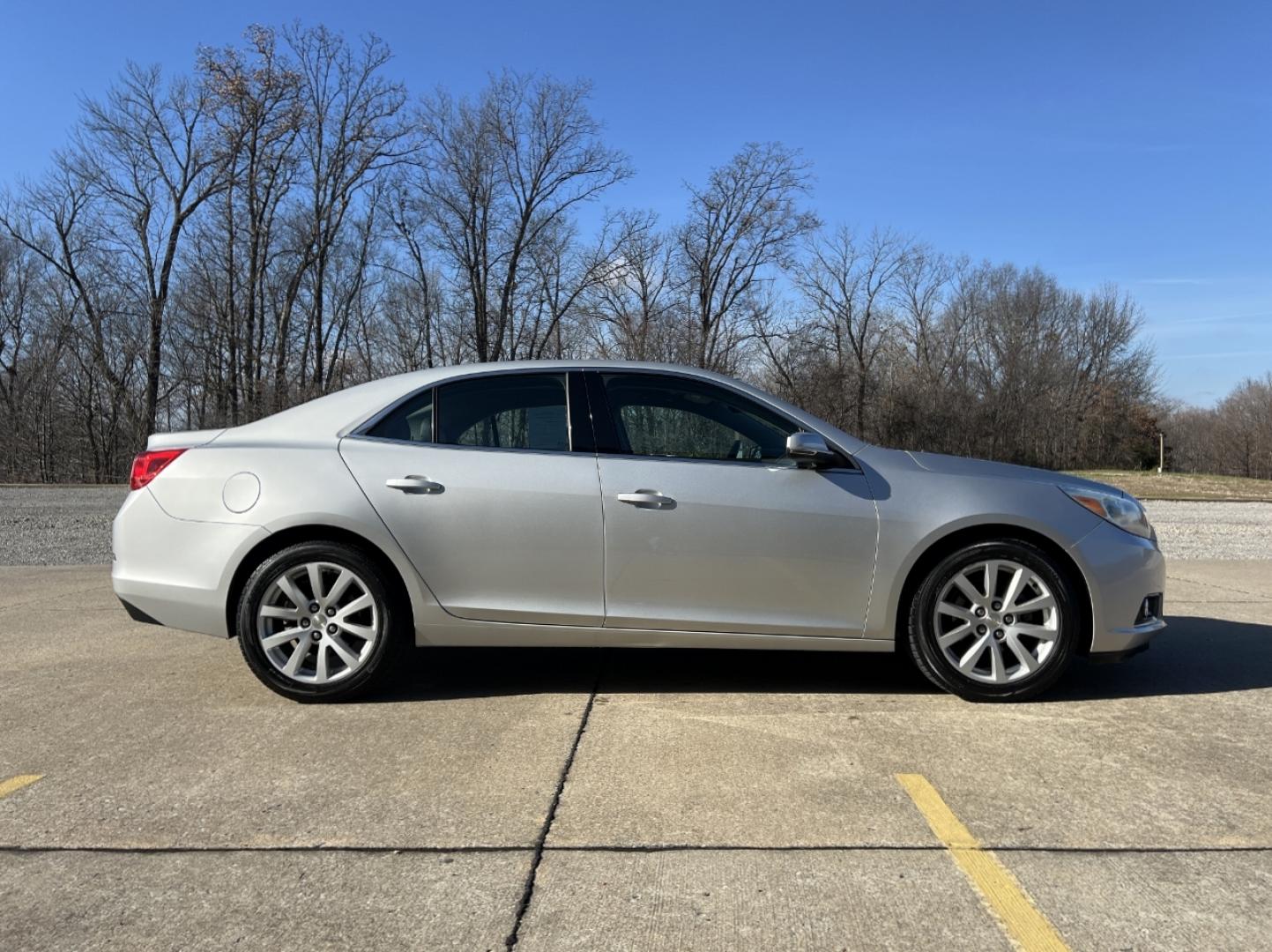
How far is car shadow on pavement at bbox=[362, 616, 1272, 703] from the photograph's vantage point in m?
4.57

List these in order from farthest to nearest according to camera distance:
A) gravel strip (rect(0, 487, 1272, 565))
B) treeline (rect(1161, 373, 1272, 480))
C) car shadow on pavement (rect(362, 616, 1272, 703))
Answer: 1. treeline (rect(1161, 373, 1272, 480))
2. gravel strip (rect(0, 487, 1272, 565))
3. car shadow on pavement (rect(362, 616, 1272, 703))

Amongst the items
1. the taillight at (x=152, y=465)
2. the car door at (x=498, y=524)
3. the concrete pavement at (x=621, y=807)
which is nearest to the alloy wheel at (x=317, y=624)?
the concrete pavement at (x=621, y=807)

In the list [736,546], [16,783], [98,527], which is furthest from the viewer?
[98,527]

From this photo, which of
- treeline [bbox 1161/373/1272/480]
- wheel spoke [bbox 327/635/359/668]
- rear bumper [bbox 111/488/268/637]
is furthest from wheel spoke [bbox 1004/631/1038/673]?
treeline [bbox 1161/373/1272/480]

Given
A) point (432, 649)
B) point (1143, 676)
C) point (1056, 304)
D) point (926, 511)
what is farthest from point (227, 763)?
point (1056, 304)

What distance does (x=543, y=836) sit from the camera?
290cm

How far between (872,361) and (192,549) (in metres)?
46.2

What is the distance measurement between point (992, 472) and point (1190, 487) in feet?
100

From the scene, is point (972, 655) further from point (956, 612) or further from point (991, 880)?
point (991, 880)

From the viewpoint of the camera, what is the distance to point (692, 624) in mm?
4227

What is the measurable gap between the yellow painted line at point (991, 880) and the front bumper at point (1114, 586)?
152cm

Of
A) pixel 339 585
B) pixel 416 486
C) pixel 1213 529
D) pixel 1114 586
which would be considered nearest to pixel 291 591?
pixel 339 585

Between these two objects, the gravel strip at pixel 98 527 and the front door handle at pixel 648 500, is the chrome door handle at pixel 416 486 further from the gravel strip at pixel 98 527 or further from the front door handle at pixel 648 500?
the gravel strip at pixel 98 527

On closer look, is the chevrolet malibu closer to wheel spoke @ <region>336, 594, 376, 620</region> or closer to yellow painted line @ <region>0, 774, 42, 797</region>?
wheel spoke @ <region>336, 594, 376, 620</region>
